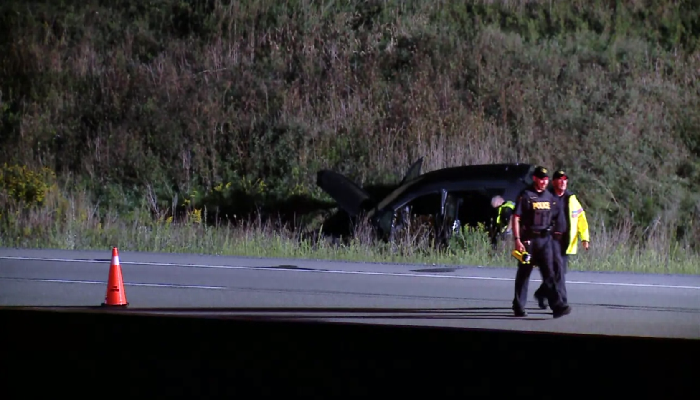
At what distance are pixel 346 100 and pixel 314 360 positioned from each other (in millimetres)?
18454

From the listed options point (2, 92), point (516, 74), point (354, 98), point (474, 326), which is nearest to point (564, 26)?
point (516, 74)

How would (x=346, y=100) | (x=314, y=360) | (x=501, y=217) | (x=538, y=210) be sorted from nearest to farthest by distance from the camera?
1. (x=314, y=360)
2. (x=538, y=210)
3. (x=501, y=217)
4. (x=346, y=100)

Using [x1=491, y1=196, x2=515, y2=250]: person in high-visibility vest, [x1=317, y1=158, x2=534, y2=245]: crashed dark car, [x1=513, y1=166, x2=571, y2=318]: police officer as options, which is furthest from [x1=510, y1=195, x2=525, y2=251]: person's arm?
[x1=317, y1=158, x2=534, y2=245]: crashed dark car

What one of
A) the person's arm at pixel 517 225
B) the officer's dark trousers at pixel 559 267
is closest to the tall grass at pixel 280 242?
the officer's dark trousers at pixel 559 267

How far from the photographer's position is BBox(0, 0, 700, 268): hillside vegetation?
75.2 ft

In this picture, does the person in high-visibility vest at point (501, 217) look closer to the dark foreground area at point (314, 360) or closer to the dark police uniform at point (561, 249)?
the dark police uniform at point (561, 249)

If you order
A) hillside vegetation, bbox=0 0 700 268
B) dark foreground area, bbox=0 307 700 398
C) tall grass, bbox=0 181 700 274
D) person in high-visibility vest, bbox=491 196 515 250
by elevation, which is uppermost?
hillside vegetation, bbox=0 0 700 268

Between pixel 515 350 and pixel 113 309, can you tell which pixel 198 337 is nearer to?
pixel 113 309

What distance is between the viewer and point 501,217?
14.5 meters

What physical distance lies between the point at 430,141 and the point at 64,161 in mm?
10020

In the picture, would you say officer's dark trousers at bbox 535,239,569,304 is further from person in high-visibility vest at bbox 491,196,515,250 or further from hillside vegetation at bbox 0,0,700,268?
hillside vegetation at bbox 0,0,700,268

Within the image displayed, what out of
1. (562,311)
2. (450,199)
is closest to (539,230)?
(562,311)

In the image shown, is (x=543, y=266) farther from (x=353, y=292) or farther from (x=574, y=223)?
(x=353, y=292)

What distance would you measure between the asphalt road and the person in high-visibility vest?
0.67 m
